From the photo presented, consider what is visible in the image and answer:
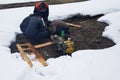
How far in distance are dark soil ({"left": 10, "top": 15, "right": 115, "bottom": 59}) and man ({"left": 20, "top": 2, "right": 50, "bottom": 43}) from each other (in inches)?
10.9

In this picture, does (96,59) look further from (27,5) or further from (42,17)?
(27,5)

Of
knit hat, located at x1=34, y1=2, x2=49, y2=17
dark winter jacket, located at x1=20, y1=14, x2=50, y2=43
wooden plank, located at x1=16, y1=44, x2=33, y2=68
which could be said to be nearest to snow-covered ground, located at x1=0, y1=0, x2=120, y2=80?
wooden plank, located at x1=16, y1=44, x2=33, y2=68

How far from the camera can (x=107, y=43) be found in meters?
5.66

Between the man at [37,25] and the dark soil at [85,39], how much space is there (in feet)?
0.90

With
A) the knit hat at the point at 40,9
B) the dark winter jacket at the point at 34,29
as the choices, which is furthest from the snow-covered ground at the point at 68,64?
the knit hat at the point at 40,9

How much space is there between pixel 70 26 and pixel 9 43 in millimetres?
1698

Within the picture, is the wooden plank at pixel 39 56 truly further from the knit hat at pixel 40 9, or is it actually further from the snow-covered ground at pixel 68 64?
the knit hat at pixel 40 9

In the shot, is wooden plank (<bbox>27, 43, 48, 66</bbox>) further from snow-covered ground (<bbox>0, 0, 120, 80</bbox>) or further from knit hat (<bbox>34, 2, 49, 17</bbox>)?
knit hat (<bbox>34, 2, 49, 17</bbox>)

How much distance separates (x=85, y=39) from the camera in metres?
5.84

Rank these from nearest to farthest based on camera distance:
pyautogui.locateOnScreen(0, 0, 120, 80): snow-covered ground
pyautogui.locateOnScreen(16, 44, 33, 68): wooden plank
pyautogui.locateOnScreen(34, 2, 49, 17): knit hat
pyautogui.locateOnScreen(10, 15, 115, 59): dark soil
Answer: pyautogui.locateOnScreen(0, 0, 120, 80): snow-covered ground → pyautogui.locateOnScreen(16, 44, 33, 68): wooden plank → pyautogui.locateOnScreen(10, 15, 115, 59): dark soil → pyautogui.locateOnScreen(34, 2, 49, 17): knit hat

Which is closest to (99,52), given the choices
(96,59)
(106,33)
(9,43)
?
(96,59)

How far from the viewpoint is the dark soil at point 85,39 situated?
539cm

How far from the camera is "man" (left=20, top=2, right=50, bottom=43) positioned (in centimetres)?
550

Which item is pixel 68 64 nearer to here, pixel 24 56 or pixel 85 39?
pixel 24 56
